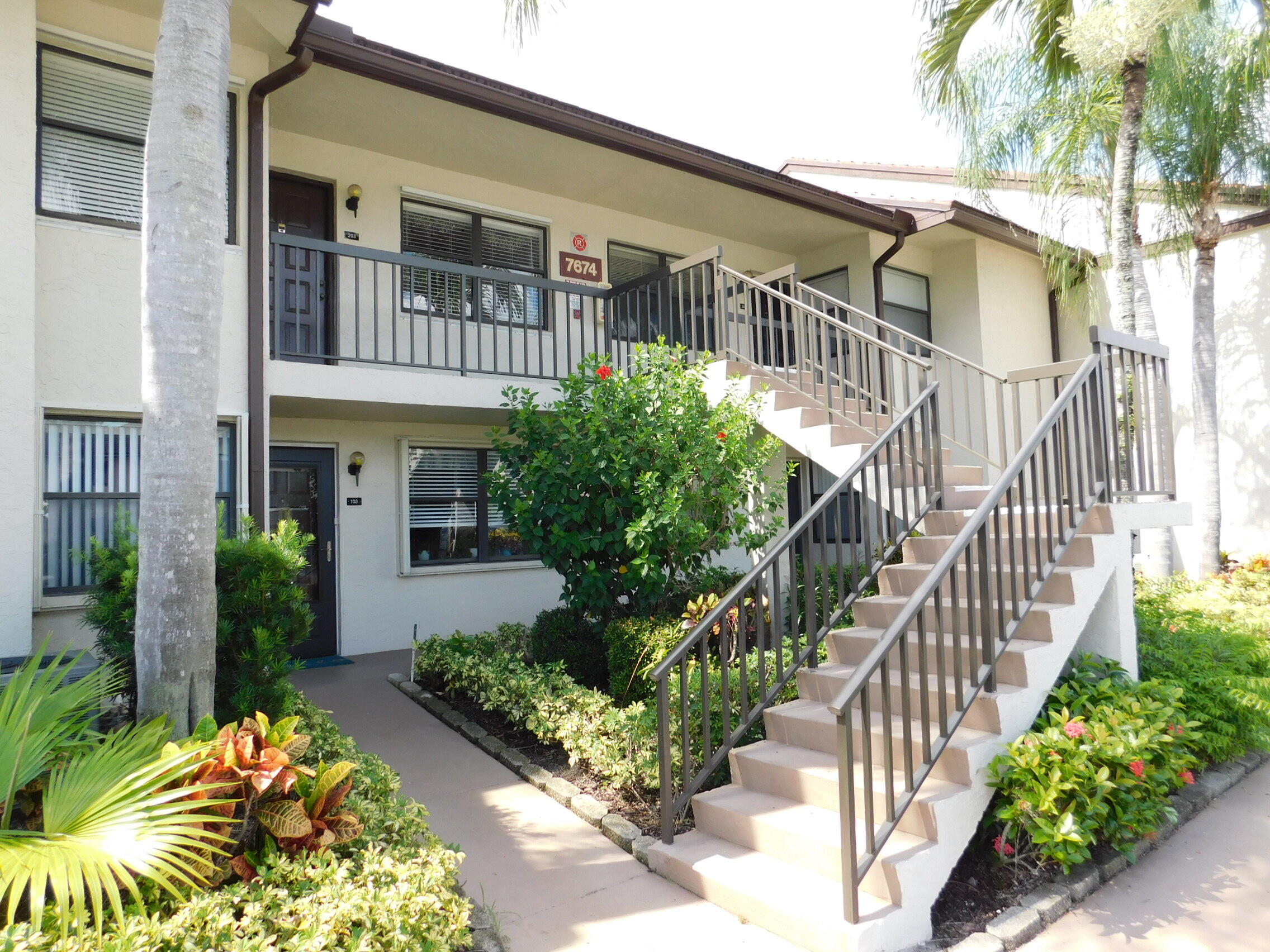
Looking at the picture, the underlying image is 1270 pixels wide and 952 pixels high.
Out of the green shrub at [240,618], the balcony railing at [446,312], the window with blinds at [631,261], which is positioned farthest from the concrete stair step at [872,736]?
the window with blinds at [631,261]

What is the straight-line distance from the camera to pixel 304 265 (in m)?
7.76

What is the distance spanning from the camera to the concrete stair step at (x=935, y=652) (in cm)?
402

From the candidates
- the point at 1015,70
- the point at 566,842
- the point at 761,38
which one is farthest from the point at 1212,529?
the point at 566,842

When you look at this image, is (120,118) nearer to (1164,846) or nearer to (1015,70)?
(1164,846)

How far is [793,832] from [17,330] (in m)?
5.63

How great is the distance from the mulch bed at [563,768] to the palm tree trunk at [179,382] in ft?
7.40

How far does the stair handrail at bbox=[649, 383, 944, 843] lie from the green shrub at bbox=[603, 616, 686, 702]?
0.87ft

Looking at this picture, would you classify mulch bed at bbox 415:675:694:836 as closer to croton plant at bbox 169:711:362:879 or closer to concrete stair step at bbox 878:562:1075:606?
croton plant at bbox 169:711:362:879

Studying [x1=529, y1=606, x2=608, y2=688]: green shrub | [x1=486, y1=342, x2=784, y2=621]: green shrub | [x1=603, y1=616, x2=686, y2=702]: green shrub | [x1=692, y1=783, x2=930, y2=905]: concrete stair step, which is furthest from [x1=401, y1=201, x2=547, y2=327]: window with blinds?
[x1=692, y1=783, x2=930, y2=905]: concrete stair step

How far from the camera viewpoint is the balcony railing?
7152 mm

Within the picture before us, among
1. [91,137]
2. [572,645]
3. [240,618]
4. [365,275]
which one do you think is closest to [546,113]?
[365,275]

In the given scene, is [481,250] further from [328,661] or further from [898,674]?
[898,674]

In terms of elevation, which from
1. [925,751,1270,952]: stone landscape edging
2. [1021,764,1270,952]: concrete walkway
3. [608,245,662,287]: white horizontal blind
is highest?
[608,245,662,287]: white horizontal blind

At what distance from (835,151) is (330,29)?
14198mm
